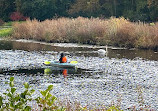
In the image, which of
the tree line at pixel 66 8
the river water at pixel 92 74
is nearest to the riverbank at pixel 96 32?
the river water at pixel 92 74

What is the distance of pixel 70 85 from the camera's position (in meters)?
19.9

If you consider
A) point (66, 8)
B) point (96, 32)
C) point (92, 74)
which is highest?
point (66, 8)

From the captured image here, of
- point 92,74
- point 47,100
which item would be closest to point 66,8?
point 92,74

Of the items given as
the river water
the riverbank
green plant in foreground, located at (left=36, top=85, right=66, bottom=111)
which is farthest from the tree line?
green plant in foreground, located at (left=36, top=85, right=66, bottom=111)

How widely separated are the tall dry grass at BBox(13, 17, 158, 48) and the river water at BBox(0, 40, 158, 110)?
2.28m

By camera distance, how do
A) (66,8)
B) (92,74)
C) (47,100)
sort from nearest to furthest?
1. (47,100)
2. (92,74)
3. (66,8)

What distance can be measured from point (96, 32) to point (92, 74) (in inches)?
670

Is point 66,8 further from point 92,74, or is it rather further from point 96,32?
point 92,74

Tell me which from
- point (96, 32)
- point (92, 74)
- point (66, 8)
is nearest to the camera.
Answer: point (92, 74)

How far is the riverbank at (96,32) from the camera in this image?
36781 millimetres

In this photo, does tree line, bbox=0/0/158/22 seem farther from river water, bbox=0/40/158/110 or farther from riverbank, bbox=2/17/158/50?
river water, bbox=0/40/158/110

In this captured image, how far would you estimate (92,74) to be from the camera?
76.7 ft

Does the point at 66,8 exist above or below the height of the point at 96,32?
above

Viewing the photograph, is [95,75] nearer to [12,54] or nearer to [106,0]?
[12,54]
